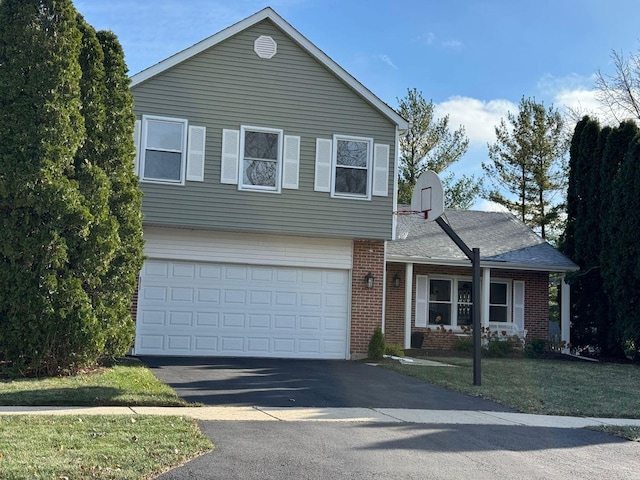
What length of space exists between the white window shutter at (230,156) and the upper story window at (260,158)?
12 centimetres

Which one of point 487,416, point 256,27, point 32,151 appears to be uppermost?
point 256,27

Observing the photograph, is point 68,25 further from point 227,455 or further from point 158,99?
point 227,455

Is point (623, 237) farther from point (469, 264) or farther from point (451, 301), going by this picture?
point (451, 301)

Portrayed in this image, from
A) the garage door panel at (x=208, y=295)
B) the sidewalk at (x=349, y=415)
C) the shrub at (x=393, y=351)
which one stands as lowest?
the sidewalk at (x=349, y=415)

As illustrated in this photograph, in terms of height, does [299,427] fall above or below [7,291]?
below

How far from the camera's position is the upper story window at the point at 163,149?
51.1 feet

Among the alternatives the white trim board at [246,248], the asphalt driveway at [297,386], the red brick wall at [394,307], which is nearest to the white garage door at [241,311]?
the white trim board at [246,248]

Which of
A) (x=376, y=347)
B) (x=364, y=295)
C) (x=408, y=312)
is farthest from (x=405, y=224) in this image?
(x=376, y=347)

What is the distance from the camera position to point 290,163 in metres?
16.2

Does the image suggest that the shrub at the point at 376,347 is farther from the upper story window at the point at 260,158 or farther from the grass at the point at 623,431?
the grass at the point at 623,431

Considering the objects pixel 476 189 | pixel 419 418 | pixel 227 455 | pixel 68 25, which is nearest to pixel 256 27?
pixel 68 25

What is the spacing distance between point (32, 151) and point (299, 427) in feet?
19.7

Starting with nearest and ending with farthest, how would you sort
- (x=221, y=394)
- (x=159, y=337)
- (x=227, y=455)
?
(x=227, y=455)
(x=221, y=394)
(x=159, y=337)

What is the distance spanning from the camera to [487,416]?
965 centimetres
